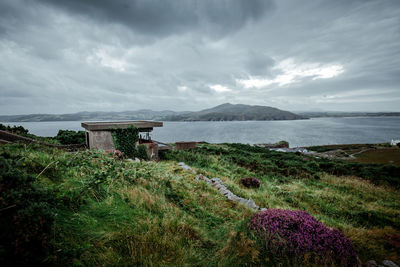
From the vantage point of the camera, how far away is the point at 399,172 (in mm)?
16594

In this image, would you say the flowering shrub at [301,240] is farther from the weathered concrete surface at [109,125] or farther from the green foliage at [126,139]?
the weathered concrete surface at [109,125]

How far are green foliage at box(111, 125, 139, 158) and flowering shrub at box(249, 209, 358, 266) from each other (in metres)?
9.27

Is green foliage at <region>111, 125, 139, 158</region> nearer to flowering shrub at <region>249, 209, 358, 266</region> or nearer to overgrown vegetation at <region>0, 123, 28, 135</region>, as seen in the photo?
overgrown vegetation at <region>0, 123, 28, 135</region>

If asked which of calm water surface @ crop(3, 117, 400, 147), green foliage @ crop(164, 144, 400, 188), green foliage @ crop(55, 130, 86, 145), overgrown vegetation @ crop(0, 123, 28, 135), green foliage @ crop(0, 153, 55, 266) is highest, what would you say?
overgrown vegetation @ crop(0, 123, 28, 135)

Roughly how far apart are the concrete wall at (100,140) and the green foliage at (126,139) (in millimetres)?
310

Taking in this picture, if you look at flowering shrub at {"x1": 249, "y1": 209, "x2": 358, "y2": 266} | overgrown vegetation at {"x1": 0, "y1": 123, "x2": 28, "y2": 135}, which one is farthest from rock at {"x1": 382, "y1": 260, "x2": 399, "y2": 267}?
overgrown vegetation at {"x1": 0, "y1": 123, "x2": 28, "y2": 135}

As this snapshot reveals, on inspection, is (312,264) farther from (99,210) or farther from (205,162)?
(205,162)

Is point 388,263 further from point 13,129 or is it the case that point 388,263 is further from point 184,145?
point 13,129

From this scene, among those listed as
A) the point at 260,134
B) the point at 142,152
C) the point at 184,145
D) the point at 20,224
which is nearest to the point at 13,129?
the point at 142,152

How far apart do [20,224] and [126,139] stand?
9750 mm

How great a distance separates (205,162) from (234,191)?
5780 mm

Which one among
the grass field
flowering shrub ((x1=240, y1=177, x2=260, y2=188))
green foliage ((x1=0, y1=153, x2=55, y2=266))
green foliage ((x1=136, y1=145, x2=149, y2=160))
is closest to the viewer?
green foliage ((x1=0, y1=153, x2=55, y2=266))

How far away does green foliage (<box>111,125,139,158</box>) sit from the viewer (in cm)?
1066

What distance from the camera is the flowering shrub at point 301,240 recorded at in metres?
2.90
